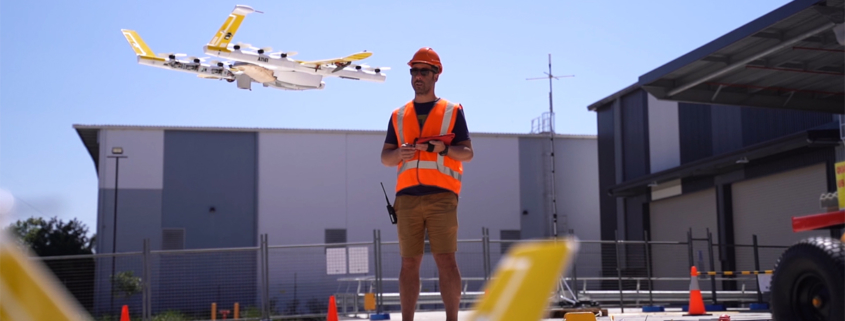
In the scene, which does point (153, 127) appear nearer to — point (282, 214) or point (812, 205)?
point (282, 214)

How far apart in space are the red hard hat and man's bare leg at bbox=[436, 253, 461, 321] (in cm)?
130

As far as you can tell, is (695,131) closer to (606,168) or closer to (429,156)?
(606,168)

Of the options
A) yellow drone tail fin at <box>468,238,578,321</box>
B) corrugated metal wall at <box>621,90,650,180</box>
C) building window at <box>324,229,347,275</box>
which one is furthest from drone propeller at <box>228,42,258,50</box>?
yellow drone tail fin at <box>468,238,578,321</box>

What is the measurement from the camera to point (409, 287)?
5422 mm

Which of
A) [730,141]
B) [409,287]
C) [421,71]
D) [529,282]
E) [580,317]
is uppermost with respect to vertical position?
[730,141]

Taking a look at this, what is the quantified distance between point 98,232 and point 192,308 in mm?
18452

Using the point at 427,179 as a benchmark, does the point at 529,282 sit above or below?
below

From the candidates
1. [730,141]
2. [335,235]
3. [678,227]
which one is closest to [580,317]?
[730,141]

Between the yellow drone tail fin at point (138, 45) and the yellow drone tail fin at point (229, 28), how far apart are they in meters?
2.01

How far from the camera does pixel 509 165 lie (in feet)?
151

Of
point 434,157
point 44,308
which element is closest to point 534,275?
point 44,308

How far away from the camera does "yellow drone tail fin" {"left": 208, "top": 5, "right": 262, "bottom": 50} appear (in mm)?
25378

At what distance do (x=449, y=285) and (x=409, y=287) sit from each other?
30 centimetres

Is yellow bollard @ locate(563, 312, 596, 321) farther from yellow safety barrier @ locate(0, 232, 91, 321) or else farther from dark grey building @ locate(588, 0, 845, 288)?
dark grey building @ locate(588, 0, 845, 288)
